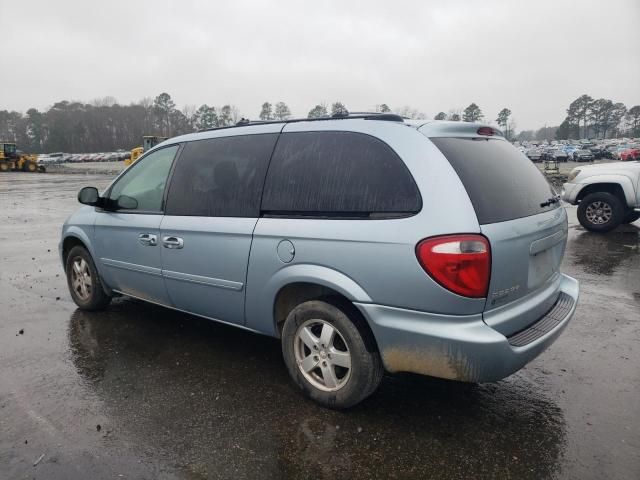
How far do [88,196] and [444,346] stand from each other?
11.6ft

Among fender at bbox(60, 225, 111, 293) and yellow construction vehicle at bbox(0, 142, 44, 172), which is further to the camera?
yellow construction vehicle at bbox(0, 142, 44, 172)

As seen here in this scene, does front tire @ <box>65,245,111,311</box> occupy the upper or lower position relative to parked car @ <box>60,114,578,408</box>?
lower

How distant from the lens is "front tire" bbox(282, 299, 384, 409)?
9.21ft

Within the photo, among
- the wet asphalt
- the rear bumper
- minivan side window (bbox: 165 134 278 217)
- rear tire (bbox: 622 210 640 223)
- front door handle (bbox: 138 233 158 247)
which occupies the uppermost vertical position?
minivan side window (bbox: 165 134 278 217)

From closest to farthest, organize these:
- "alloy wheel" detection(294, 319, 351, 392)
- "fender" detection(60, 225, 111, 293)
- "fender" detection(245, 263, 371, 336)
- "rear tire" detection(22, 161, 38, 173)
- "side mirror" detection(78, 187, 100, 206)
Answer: "fender" detection(245, 263, 371, 336) < "alloy wheel" detection(294, 319, 351, 392) < "side mirror" detection(78, 187, 100, 206) < "fender" detection(60, 225, 111, 293) < "rear tire" detection(22, 161, 38, 173)

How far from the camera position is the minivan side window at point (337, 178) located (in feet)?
8.86

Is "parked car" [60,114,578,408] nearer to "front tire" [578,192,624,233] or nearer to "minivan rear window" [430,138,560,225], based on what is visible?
"minivan rear window" [430,138,560,225]

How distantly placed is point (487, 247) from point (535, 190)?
0.98 metres

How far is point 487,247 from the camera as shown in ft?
8.20

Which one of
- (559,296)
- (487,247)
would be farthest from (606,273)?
(487,247)

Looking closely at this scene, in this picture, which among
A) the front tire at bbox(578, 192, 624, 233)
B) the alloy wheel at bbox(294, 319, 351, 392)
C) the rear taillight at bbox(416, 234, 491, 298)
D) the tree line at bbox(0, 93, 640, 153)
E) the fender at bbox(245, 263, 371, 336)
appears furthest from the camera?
the tree line at bbox(0, 93, 640, 153)

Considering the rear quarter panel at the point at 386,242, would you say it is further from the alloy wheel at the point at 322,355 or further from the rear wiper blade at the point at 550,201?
the rear wiper blade at the point at 550,201

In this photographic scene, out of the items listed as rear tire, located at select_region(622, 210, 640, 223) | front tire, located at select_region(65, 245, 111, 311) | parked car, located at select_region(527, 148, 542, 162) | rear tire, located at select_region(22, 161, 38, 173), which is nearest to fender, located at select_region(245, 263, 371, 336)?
front tire, located at select_region(65, 245, 111, 311)

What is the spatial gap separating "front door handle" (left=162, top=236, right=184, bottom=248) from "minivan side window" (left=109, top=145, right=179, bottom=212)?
32 cm
